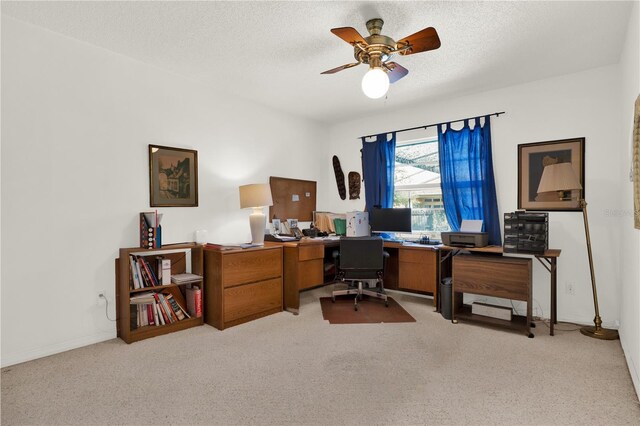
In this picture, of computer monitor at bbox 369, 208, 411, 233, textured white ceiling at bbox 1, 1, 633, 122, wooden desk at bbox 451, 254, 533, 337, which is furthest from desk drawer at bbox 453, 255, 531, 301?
textured white ceiling at bbox 1, 1, 633, 122

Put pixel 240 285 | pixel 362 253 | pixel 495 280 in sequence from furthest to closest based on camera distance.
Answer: pixel 362 253, pixel 240 285, pixel 495 280

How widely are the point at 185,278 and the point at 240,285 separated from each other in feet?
1.83

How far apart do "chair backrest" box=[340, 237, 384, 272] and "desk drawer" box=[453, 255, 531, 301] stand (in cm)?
86

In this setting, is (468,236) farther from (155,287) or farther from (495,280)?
A: (155,287)

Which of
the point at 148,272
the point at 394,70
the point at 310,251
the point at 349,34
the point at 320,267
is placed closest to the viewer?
the point at 349,34

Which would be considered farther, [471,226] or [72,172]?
[471,226]

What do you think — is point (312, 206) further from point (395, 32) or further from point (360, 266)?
point (395, 32)

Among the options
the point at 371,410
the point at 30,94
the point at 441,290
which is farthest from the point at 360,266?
the point at 30,94

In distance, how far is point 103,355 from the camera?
280 cm

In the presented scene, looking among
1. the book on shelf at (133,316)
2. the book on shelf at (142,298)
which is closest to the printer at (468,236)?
the book on shelf at (142,298)

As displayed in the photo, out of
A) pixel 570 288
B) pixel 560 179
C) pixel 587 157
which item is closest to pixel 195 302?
pixel 560 179

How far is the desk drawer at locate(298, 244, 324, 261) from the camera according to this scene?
414 centimetres

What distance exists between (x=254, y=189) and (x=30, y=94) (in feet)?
7.01

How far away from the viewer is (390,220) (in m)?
4.73
